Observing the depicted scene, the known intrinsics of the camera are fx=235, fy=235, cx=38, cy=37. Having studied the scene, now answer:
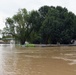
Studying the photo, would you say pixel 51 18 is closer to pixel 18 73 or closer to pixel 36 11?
pixel 36 11

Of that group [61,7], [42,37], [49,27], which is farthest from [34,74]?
[61,7]

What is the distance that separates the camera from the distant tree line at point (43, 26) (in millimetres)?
53906

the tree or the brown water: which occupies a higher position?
the tree

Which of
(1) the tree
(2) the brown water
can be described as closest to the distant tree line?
(1) the tree

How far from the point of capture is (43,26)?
54.8 meters

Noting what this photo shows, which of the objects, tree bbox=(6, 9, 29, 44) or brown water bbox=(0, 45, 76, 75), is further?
tree bbox=(6, 9, 29, 44)

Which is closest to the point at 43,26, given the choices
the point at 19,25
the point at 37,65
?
the point at 19,25

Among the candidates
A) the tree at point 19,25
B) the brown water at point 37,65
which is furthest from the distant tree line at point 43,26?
the brown water at point 37,65

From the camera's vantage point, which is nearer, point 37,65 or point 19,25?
point 37,65

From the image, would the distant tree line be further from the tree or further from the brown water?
the brown water

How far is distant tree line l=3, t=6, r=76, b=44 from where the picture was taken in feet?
177

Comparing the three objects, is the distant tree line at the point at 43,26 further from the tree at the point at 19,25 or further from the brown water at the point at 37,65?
the brown water at the point at 37,65

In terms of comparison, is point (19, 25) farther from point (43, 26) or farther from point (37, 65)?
point (37, 65)

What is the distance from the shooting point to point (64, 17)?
2264 inches
